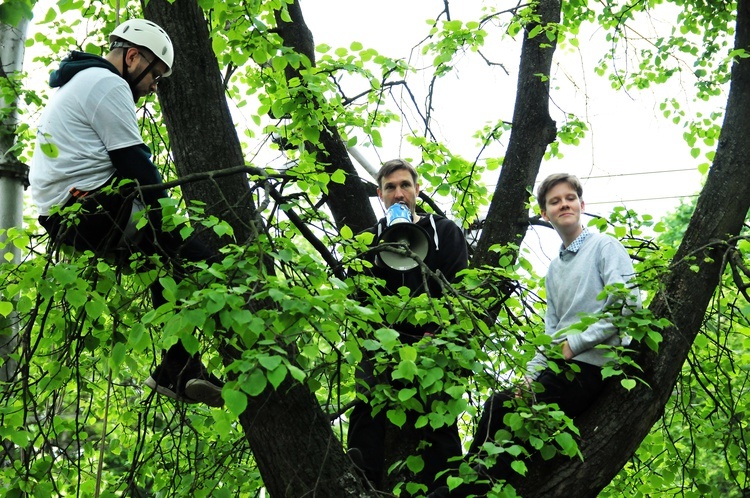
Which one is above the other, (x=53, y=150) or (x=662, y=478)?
(x=53, y=150)

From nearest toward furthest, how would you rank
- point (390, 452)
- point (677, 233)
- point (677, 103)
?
1. point (390, 452)
2. point (677, 103)
3. point (677, 233)

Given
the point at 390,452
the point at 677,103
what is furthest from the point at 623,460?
the point at 677,103

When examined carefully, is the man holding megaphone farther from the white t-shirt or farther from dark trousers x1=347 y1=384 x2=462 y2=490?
the white t-shirt

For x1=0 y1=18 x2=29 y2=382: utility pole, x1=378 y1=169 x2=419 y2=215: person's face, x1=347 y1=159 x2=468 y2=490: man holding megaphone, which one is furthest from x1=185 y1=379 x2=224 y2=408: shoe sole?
x1=0 y1=18 x2=29 y2=382: utility pole

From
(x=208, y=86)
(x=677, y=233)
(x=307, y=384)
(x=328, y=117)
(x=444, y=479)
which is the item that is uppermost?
(x=677, y=233)

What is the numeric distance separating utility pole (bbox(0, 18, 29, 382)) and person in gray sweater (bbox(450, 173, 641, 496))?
291cm

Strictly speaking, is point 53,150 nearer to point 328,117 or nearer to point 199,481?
point 199,481

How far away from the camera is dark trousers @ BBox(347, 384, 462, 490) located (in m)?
3.78

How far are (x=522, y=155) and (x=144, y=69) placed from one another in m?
2.04

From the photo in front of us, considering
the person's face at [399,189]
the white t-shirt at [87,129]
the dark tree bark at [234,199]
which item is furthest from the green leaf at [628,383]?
the white t-shirt at [87,129]

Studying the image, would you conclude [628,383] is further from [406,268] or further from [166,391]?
[166,391]

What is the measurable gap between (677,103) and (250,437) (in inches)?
164

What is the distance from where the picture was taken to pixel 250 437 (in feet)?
11.0

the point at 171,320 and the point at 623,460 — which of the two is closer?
the point at 171,320
